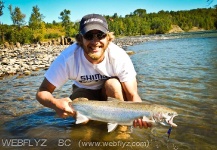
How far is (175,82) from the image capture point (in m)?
7.41

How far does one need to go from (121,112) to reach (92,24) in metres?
1.39

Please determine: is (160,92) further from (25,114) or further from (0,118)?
(0,118)

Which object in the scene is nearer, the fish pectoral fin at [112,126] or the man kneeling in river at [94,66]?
the fish pectoral fin at [112,126]

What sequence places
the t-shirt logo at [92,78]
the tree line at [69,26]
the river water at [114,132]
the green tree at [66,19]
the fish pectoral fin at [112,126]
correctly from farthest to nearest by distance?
the green tree at [66,19]
the tree line at [69,26]
the t-shirt logo at [92,78]
the river water at [114,132]
the fish pectoral fin at [112,126]

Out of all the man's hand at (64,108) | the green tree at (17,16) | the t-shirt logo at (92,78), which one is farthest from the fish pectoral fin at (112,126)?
the green tree at (17,16)

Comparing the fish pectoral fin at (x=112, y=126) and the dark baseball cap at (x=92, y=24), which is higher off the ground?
the dark baseball cap at (x=92, y=24)

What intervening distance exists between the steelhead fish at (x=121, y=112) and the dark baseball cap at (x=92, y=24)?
3.50 feet

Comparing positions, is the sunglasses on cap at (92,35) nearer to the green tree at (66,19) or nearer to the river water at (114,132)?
the river water at (114,132)

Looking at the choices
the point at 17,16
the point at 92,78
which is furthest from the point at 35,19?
the point at 92,78

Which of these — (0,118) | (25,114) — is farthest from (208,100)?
(0,118)

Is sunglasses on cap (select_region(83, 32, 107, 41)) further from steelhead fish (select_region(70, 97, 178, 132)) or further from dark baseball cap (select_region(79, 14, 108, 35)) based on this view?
steelhead fish (select_region(70, 97, 178, 132))

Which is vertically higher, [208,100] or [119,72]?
[119,72]

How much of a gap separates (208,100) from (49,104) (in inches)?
143

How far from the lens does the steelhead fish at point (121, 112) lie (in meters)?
2.84
